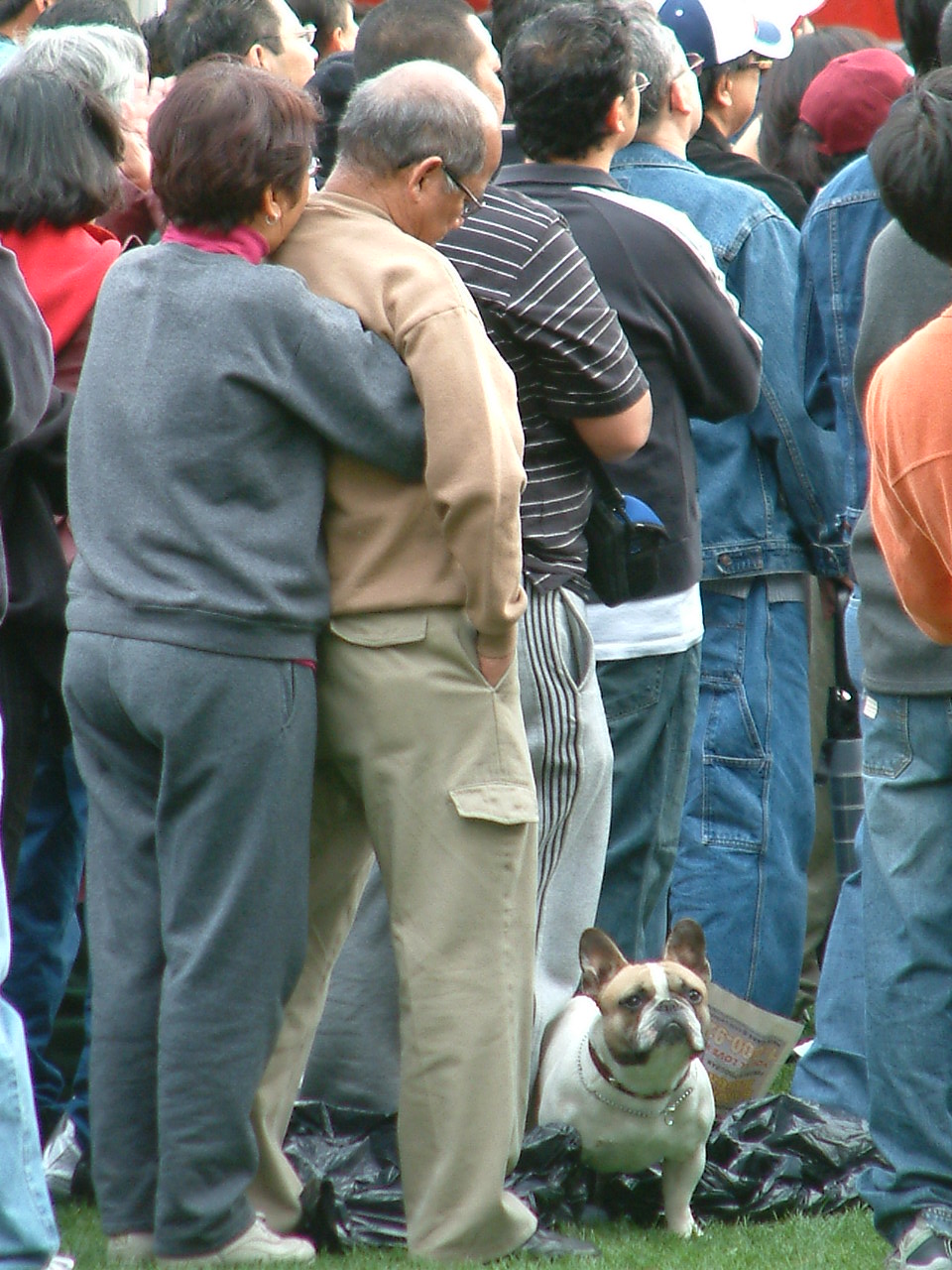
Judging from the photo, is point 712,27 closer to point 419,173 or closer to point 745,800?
point 745,800

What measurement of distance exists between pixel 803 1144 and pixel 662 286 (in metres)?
1.85

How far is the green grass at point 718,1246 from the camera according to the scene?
3.40 m

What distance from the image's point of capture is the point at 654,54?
4.59 meters

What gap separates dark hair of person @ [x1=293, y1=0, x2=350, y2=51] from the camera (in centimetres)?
662

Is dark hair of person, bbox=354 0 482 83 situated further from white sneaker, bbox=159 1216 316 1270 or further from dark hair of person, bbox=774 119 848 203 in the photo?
white sneaker, bbox=159 1216 316 1270

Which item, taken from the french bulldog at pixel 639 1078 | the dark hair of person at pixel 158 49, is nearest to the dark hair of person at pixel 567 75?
the french bulldog at pixel 639 1078

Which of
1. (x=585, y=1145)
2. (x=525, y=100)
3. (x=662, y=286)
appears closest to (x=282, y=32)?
(x=525, y=100)

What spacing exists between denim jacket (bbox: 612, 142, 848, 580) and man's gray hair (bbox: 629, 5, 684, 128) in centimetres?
19

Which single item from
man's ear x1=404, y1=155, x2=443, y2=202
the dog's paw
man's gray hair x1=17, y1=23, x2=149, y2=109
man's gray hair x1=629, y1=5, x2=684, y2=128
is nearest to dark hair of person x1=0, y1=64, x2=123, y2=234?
man's gray hair x1=17, y1=23, x2=149, y2=109

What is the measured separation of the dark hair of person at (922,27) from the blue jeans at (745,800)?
135 centimetres

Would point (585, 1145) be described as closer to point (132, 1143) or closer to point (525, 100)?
point (132, 1143)

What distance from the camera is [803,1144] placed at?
3980 mm

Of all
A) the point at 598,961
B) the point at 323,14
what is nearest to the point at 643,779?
the point at 598,961

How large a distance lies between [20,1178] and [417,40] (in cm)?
253
